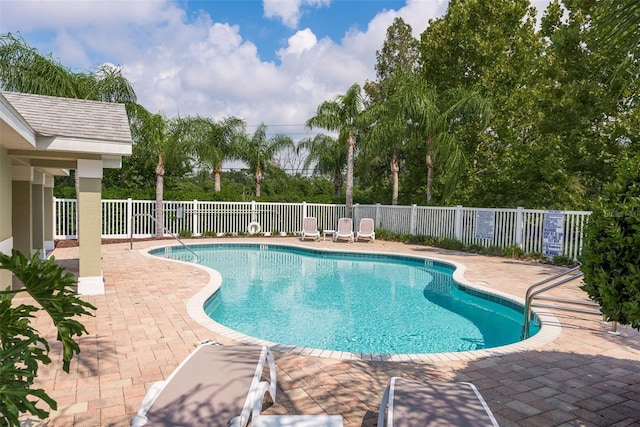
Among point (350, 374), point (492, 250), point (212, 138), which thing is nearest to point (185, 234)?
point (212, 138)

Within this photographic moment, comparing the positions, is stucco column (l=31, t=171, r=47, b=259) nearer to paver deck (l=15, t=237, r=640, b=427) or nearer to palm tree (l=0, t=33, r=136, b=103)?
palm tree (l=0, t=33, r=136, b=103)

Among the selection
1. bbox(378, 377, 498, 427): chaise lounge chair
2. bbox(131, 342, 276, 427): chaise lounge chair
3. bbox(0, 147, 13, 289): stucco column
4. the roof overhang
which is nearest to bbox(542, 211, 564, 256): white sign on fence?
bbox(378, 377, 498, 427): chaise lounge chair

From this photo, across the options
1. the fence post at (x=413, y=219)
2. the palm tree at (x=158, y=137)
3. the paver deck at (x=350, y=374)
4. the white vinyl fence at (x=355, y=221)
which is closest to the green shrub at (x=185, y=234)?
the white vinyl fence at (x=355, y=221)

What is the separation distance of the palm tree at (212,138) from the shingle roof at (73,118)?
10769mm

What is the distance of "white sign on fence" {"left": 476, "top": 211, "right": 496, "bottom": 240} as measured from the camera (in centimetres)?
1301

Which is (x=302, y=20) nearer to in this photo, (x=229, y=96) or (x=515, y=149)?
(x=515, y=149)

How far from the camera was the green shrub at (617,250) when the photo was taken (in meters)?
2.62

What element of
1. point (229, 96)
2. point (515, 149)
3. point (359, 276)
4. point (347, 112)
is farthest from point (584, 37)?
point (229, 96)

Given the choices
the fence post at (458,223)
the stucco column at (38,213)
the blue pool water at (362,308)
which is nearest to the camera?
the blue pool water at (362,308)

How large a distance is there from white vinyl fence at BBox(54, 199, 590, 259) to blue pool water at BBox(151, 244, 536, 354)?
2.90m

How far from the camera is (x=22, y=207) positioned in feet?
27.0

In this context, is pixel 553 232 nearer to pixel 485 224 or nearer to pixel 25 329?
pixel 485 224

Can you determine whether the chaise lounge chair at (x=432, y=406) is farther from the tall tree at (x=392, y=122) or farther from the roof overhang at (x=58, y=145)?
the tall tree at (x=392, y=122)

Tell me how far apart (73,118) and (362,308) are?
630 centimetres
